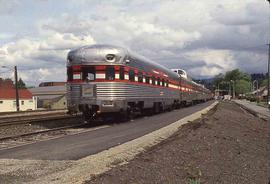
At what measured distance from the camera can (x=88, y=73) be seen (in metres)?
22.3

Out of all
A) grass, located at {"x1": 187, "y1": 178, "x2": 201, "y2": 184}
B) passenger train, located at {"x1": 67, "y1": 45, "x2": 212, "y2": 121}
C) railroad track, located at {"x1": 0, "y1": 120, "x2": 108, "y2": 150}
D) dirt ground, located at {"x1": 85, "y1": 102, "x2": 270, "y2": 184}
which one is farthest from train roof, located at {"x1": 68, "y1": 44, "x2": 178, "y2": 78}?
grass, located at {"x1": 187, "y1": 178, "x2": 201, "y2": 184}

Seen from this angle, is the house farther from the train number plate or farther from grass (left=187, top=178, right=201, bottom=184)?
grass (left=187, top=178, right=201, bottom=184)

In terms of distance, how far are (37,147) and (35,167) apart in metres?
3.93

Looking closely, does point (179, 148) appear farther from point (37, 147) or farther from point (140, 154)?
point (37, 147)

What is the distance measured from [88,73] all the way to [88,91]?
3.12 feet

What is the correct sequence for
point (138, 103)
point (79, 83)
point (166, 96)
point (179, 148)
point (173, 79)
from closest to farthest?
point (179, 148) < point (79, 83) < point (138, 103) < point (166, 96) < point (173, 79)

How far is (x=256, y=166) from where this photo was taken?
38.8ft

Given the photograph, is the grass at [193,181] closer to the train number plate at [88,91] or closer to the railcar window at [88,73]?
the train number plate at [88,91]

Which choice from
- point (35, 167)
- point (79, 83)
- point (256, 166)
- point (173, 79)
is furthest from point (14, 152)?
point (173, 79)

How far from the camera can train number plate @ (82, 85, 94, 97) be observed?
2178 cm

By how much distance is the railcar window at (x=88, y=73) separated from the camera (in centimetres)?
2211

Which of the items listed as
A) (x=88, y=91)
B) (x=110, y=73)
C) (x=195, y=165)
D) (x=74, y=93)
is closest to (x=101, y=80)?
(x=110, y=73)

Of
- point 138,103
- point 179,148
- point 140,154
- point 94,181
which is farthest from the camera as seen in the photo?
point 138,103

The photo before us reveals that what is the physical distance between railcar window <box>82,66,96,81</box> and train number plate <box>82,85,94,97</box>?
404 mm
